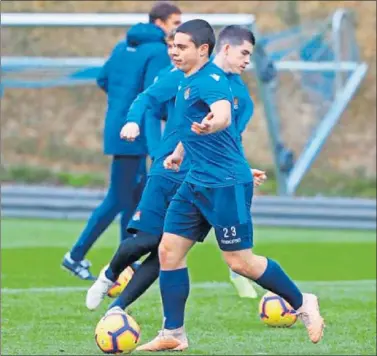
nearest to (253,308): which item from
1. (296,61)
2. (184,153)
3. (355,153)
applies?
(184,153)

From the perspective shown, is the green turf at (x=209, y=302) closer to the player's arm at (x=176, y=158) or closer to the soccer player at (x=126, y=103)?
the soccer player at (x=126, y=103)

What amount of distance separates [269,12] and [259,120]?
1.79 metres

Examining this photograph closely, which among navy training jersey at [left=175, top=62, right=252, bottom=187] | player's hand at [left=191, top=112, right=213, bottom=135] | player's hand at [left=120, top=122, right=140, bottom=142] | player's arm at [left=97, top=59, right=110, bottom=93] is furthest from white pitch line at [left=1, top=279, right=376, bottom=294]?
player's hand at [left=191, top=112, right=213, bottom=135]

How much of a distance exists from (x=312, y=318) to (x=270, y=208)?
9224 millimetres

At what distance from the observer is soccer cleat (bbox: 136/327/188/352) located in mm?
7887

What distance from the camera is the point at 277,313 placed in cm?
877

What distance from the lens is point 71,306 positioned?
31.5 feet

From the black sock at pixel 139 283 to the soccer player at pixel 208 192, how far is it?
51 centimetres

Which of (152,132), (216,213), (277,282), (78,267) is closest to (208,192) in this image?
(216,213)

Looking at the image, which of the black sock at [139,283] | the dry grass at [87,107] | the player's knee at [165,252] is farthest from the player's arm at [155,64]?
the dry grass at [87,107]

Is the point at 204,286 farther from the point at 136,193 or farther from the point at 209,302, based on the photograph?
the point at 209,302

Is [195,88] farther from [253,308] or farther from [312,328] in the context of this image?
[253,308]

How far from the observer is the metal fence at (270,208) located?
16781mm

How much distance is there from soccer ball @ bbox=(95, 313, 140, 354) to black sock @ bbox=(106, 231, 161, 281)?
816 millimetres
